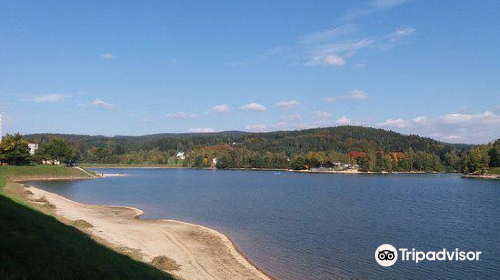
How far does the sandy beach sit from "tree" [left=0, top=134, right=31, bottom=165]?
83.4m

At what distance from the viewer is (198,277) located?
974 inches

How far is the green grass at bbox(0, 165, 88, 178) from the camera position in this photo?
107 meters

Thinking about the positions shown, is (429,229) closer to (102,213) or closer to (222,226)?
(222,226)

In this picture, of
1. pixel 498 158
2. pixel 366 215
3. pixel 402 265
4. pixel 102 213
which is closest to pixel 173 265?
pixel 402 265

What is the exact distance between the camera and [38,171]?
118 m

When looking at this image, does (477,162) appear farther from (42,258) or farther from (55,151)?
(42,258)

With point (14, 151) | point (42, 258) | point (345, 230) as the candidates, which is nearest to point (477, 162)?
point (345, 230)

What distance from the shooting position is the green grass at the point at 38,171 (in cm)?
10706

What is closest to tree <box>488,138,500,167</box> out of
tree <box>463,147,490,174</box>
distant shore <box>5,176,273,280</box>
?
tree <box>463,147,490,174</box>

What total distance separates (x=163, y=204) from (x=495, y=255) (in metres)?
48.9

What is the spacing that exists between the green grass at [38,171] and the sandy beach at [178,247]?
7564 cm

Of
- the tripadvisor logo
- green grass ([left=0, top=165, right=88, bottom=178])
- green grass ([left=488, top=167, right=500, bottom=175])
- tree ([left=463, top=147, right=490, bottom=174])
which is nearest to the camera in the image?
the tripadvisor logo

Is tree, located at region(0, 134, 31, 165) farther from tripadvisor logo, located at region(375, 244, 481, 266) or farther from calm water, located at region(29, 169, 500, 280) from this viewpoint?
tripadvisor logo, located at region(375, 244, 481, 266)

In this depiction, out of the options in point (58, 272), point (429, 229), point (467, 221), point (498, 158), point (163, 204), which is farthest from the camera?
point (498, 158)
